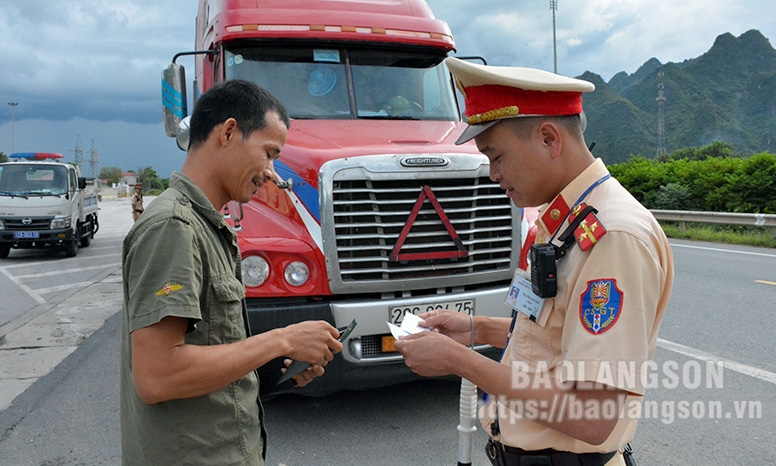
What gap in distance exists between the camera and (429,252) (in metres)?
3.86

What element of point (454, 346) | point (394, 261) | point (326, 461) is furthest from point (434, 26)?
point (454, 346)

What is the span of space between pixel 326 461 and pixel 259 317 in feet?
3.10

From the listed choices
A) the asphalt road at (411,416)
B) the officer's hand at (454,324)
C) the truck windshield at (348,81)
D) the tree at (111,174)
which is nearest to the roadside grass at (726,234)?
the asphalt road at (411,416)

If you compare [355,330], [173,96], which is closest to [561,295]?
[355,330]

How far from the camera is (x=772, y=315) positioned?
655 cm

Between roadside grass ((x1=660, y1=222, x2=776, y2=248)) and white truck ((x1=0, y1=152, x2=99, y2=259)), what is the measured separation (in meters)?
14.3

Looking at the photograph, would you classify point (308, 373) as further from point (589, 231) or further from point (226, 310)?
point (589, 231)

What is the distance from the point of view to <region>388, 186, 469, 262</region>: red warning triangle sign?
379cm

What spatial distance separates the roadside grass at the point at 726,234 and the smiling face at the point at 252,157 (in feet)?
43.8

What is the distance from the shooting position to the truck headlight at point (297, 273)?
3.67 m

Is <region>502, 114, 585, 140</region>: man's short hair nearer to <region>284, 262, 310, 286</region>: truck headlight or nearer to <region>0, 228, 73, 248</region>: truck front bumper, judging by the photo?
<region>284, 262, 310, 286</region>: truck headlight

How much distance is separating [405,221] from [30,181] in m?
12.6

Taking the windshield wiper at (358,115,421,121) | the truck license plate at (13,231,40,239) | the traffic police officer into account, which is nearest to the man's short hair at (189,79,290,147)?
the traffic police officer

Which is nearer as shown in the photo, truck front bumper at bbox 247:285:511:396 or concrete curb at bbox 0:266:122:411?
truck front bumper at bbox 247:285:511:396
